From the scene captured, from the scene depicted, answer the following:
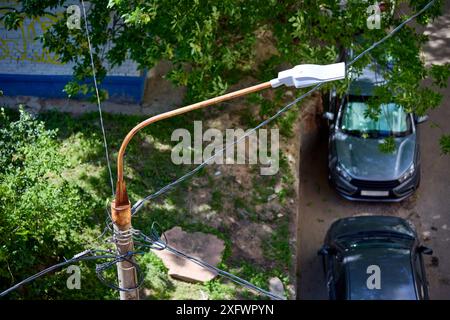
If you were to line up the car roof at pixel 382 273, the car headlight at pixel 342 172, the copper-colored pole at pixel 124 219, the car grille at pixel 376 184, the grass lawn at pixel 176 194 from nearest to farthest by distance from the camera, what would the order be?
the copper-colored pole at pixel 124 219, the car roof at pixel 382 273, the grass lawn at pixel 176 194, the car grille at pixel 376 184, the car headlight at pixel 342 172

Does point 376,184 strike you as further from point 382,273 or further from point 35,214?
point 35,214

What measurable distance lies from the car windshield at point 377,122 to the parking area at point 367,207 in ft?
2.55

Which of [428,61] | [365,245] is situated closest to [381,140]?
[365,245]

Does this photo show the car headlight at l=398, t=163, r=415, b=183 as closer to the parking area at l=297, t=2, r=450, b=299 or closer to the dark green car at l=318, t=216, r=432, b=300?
the parking area at l=297, t=2, r=450, b=299

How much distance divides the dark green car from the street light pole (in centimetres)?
440

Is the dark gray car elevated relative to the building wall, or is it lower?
lower

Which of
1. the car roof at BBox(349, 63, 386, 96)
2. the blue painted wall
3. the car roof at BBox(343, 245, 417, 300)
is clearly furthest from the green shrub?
the car roof at BBox(349, 63, 386, 96)

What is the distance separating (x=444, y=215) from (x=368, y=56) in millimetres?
4094

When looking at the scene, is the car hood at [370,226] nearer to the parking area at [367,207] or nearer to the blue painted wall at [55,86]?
the parking area at [367,207]

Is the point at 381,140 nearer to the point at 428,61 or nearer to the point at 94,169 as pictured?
the point at 428,61

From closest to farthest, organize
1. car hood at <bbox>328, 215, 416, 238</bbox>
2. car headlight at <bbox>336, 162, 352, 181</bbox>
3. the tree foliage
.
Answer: the tree foliage, car hood at <bbox>328, 215, 416, 238</bbox>, car headlight at <bbox>336, 162, 352, 181</bbox>

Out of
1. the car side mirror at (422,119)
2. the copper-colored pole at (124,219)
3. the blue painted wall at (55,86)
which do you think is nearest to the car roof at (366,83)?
the car side mirror at (422,119)

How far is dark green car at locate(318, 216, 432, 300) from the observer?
38.4ft

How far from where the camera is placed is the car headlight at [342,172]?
14.4m
